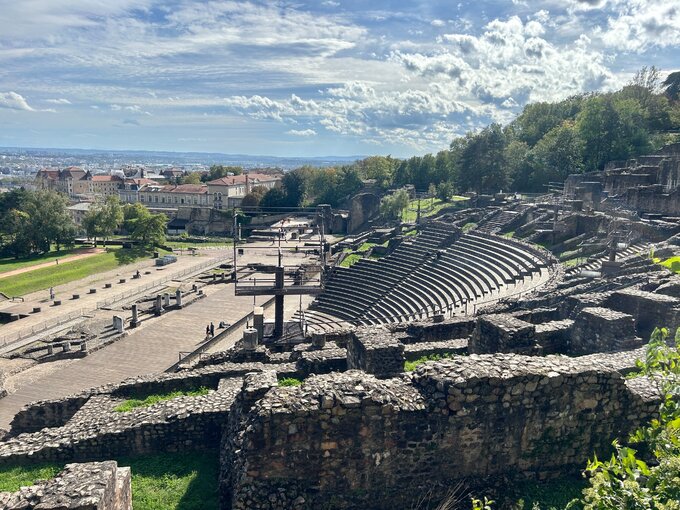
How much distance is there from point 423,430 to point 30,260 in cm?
5610

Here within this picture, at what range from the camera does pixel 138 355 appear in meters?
24.9

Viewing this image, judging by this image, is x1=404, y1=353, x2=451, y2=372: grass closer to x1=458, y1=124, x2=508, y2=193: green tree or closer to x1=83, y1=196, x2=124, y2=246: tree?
x1=458, y1=124, x2=508, y2=193: green tree

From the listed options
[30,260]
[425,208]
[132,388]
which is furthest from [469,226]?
[30,260]

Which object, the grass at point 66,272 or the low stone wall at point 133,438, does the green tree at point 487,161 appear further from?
the low stone wall at point 133,438

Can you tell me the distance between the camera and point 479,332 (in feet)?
40.6

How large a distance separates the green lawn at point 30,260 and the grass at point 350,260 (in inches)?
1315

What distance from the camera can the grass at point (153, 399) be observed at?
38.4 feet

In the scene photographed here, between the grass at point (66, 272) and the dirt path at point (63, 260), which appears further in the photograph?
the dirt path at point (63, 260)

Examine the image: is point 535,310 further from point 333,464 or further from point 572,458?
point 333,464

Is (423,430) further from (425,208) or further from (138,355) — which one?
(425,208)

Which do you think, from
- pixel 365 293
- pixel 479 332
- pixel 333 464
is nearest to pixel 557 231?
pixel 365 293

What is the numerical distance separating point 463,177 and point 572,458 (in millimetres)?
51471

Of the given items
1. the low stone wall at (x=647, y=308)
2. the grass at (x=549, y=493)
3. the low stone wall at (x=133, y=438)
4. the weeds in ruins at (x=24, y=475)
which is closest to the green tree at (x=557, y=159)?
the low stone wall at (x=647, y=308)

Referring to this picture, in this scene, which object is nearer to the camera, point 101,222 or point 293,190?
point 101,222
